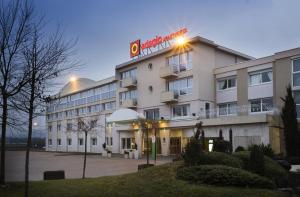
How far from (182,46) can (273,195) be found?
33679 millimetres

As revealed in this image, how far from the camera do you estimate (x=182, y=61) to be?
43031mm

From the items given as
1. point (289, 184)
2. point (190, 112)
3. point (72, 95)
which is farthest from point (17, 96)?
point (72, 95)

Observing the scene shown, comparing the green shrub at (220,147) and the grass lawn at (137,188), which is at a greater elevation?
the green shrub at (220,147)

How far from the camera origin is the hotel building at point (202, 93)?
3384 cm

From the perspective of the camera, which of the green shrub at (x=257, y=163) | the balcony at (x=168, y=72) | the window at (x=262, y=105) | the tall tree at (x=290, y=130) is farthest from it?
the balcony at (x=168, y=72)

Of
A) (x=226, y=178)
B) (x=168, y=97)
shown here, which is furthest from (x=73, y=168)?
(x=168, y=97)

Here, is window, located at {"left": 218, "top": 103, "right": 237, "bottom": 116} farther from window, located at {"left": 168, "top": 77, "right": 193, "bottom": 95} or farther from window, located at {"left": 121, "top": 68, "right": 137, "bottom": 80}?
window, located at {"left": 121, "top": 68, "right": 137, "bottom": 80}

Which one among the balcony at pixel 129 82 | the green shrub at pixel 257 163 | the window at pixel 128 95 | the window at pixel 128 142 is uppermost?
the balcony at pixel 129 82

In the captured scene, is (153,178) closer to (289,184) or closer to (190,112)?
(289,184)

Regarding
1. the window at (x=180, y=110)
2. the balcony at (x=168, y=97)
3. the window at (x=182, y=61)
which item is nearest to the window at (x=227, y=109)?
the window at (x=180, y=110)

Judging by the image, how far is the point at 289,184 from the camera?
1271cm

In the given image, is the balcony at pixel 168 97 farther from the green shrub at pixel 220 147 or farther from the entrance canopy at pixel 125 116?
the green shrub at pixel 220 147

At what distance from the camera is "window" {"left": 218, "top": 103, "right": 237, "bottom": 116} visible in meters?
38.6

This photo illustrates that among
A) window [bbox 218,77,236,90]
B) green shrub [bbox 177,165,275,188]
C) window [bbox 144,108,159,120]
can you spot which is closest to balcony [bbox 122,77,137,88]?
window [bbox 144,108,159,120]
